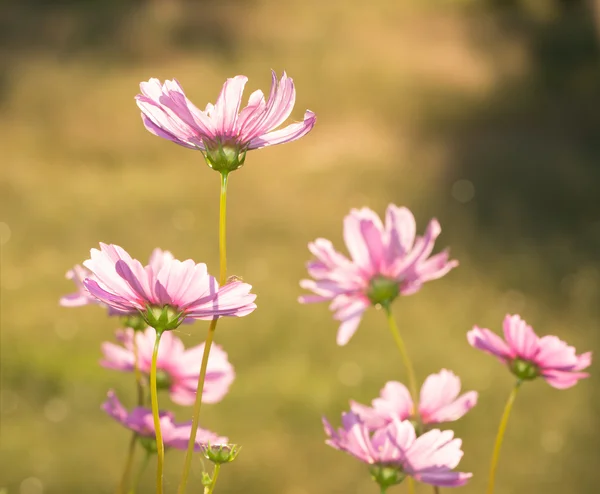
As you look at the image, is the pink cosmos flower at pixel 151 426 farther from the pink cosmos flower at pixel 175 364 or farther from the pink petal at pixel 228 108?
the pink petal at pixel 228 108

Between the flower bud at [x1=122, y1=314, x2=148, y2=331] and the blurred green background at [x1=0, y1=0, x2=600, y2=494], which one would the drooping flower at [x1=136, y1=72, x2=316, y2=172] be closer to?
the flower bud at [x1=122, y1=314, x2=148, y2=331]

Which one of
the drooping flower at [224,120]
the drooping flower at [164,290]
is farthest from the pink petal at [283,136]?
the drooping flower at [164,290]

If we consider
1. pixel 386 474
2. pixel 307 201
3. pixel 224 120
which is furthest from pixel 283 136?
pixel 307 201

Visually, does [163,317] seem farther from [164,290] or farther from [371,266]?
[371,266]

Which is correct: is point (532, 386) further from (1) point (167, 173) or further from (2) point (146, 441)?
(2) point (146, 441)

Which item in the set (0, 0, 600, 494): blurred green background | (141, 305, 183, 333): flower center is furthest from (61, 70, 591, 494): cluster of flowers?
(0, 0, 600, 494): blurred green background

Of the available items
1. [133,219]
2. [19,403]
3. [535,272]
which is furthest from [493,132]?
[19,403]
